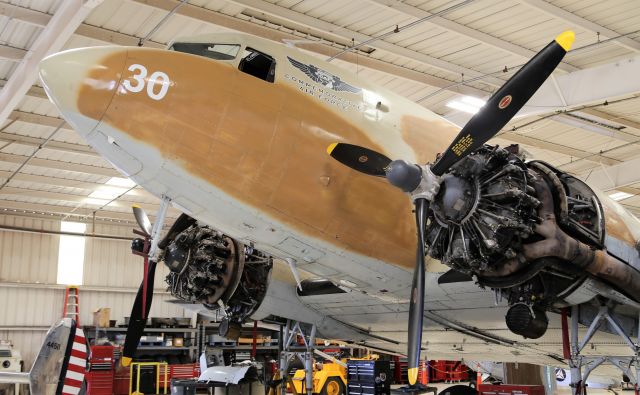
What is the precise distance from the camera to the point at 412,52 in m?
14.4

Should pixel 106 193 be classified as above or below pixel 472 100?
below

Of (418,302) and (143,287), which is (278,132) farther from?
(143,287)

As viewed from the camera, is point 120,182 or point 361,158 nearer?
point 361,158

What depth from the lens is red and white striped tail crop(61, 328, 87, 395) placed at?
288 inches

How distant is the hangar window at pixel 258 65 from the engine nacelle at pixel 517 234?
246 cm

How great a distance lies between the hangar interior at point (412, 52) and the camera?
1241 cm

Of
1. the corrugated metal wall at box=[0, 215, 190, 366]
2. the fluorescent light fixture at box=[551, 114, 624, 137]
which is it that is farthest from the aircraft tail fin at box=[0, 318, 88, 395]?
the corrugated metal wall at box=[0, 215, 190, 366]

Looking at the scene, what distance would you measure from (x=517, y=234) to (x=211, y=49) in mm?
4104

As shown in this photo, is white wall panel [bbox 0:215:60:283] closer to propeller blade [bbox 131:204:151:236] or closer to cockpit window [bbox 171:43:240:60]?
propeller blade [bbox 131:204:151:236]

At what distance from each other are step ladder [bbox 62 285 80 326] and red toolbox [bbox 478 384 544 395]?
2093 cm

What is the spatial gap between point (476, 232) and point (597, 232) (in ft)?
5.47

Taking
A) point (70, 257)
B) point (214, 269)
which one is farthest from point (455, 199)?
point (70, 257)

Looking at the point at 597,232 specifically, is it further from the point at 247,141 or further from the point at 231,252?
the point at 231,252

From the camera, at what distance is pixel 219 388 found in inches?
573
